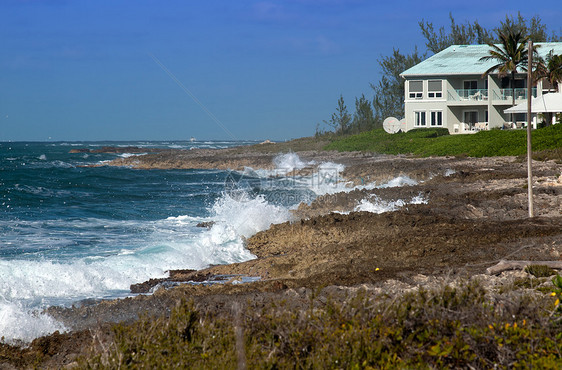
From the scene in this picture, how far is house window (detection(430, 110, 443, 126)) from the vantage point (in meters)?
52.5

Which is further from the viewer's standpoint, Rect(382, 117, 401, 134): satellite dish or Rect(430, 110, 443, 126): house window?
Rect(382, 117, 401, 134): satellite dish

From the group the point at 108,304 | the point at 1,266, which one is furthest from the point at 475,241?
the point at 1,266

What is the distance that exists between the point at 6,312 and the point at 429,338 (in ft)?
20.6

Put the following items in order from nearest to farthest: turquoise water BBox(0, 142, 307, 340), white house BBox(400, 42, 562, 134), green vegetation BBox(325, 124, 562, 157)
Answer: turquoise water BBox(0, 142, 307, 340)
green vegetation BBox(325, 124, 562, 157)
white house BBox(400, 42, 562, 134)

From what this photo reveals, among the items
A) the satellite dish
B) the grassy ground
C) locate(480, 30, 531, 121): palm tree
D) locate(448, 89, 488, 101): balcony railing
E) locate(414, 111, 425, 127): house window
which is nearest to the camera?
the grassy ground

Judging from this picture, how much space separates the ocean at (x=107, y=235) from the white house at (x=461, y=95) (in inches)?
712

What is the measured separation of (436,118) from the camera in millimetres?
52781

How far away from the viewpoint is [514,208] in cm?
1533

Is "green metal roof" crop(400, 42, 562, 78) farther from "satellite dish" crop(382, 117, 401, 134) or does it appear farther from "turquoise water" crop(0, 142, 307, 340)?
"turquoise water" crop(0, 142, 307, 340)

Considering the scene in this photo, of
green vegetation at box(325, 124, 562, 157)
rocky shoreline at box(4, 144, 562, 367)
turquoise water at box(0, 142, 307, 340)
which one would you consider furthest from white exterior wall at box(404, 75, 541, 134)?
rocky shoreline at box(4, 144, 562, 367)

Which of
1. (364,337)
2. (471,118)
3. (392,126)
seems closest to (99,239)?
(364,337)

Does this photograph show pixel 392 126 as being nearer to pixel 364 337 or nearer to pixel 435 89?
pixel 435 89

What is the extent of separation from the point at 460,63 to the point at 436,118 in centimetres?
565

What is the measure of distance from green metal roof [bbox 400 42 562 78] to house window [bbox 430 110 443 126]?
320 centimetres
